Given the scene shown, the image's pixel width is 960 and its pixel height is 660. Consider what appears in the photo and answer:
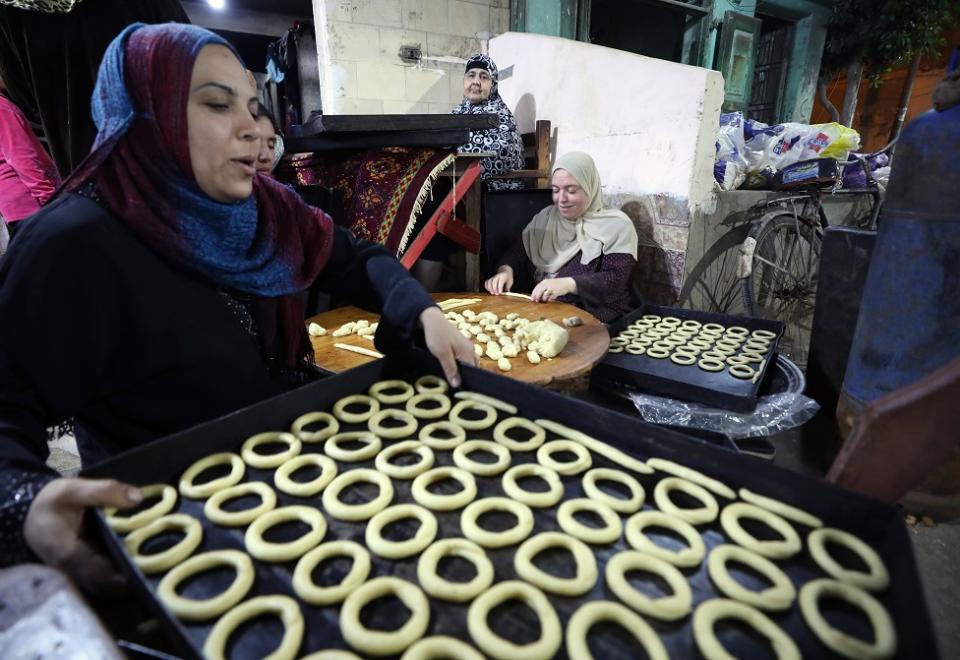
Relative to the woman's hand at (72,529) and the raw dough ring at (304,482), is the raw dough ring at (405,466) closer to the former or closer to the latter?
the raw dough ring at (304,482)

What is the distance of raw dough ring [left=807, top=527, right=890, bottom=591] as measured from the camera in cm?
85

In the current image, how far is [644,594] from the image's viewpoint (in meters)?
0.89

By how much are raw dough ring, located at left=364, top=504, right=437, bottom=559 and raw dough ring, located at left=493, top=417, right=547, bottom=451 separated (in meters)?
0.30

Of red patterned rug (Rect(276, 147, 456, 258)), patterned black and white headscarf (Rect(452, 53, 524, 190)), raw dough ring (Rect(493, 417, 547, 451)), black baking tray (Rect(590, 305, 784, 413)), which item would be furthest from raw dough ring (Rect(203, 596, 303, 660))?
patterned black and white headscarf (Rect(452, 53, 524, 190))

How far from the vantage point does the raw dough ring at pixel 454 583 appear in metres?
0.88

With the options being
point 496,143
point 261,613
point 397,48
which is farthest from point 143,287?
point 397,48

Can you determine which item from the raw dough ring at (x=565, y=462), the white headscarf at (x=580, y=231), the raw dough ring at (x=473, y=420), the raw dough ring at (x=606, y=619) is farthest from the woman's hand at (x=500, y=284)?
the raw dough ring at (x=606, y=619)

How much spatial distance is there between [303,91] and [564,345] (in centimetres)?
556

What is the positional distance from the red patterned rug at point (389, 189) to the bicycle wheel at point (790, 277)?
3307 millimetres

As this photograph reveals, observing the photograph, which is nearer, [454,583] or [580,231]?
[454,583]

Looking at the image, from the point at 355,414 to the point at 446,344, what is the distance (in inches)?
13.3

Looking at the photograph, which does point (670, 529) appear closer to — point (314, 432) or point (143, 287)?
point (314, 432)

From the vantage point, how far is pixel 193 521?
995 millimetres

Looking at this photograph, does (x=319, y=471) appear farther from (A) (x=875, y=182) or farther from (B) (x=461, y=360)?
(A) (x=875, y=182)
